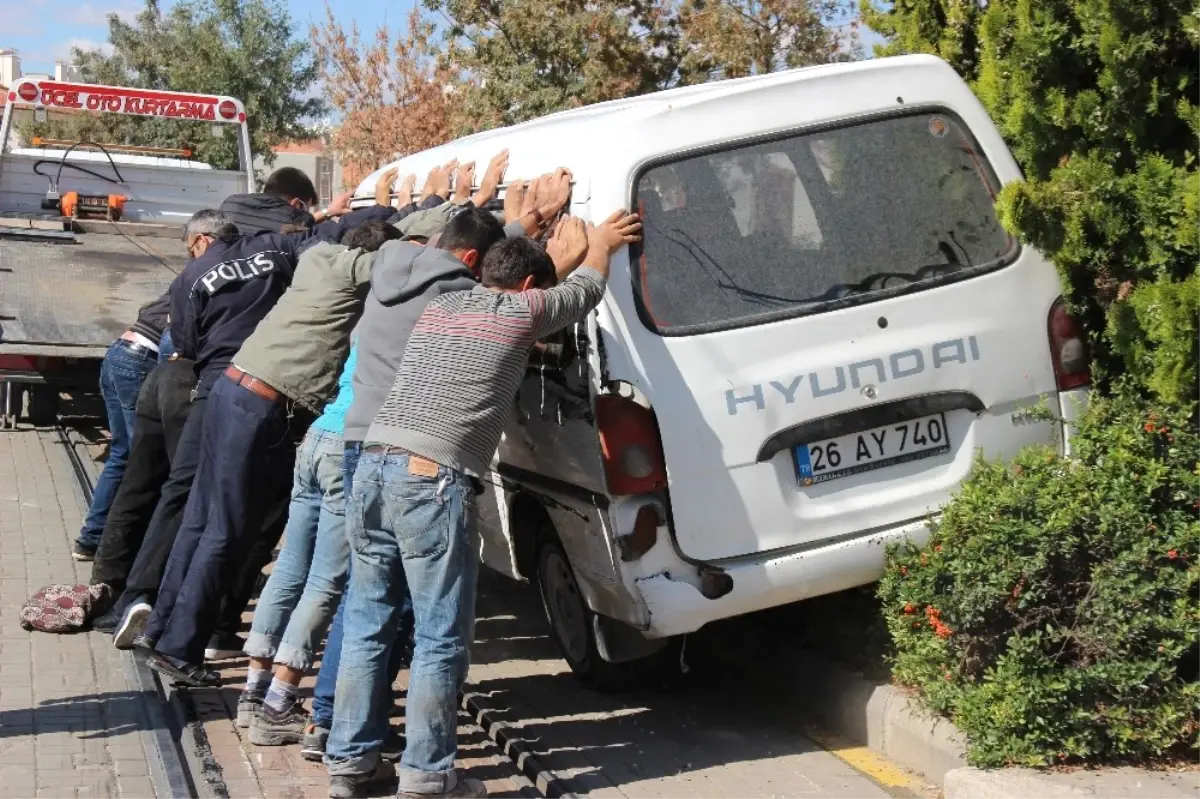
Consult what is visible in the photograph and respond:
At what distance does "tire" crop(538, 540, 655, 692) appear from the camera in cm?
614

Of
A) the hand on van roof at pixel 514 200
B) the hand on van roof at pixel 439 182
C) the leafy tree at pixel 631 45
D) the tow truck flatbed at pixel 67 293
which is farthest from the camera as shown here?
the leafy tree at pixel 631 45

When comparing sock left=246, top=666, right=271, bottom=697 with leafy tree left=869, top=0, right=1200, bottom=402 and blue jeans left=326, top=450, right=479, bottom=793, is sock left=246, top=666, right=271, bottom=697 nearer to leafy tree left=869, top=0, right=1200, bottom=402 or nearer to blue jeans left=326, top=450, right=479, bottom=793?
blue jeans left=326, top=450, right=479, bottom=793

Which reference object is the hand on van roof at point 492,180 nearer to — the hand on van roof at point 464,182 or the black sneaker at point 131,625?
the hand on van roof at point 464,182

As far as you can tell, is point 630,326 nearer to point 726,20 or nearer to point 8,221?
point 8,221

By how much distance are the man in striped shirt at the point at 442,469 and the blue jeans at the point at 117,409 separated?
12.0 ft

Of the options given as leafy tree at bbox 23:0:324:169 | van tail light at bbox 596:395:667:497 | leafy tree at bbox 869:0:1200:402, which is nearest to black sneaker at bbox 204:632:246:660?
van tail light at bbox 596:395:667:497

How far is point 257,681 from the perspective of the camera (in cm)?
606

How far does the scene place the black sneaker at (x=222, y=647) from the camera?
705 centimetres

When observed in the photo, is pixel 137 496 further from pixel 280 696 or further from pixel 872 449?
pixel 872 449

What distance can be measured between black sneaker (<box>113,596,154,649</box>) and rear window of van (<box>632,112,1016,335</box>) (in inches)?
121

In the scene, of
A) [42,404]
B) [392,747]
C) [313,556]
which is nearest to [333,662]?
[392,747]

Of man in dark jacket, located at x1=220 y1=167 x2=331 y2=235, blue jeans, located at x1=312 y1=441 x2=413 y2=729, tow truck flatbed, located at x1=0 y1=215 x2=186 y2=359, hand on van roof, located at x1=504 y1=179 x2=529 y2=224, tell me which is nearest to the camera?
blue jeans, located at x1=312 y1=441 x2=413 y2=729

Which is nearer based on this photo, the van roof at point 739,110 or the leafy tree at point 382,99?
the van roof at point 739,110

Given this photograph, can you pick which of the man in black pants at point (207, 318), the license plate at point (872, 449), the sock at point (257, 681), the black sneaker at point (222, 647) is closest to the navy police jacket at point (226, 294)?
the man in black pants at point (207, 318)
